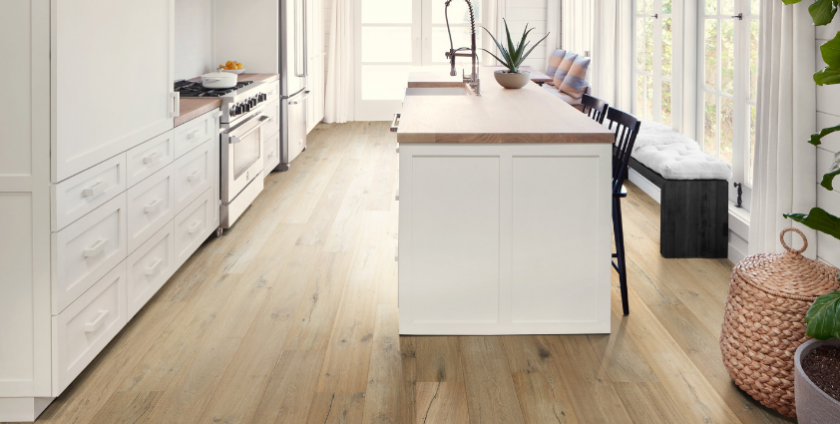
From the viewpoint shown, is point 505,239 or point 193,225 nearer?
point 505,239

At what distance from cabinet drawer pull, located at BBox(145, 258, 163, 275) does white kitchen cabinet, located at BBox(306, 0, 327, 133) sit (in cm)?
415

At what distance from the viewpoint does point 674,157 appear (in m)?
3.98

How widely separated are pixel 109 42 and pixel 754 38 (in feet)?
10.2

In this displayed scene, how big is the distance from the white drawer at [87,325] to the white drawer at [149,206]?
19cm

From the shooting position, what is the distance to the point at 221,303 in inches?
125

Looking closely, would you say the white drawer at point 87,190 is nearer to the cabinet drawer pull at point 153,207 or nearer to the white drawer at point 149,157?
the white drawer at point 149,157

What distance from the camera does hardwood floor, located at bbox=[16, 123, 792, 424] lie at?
7.34ft

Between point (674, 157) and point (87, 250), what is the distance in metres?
3.05

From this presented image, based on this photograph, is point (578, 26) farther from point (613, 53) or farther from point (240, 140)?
point (240, 140)

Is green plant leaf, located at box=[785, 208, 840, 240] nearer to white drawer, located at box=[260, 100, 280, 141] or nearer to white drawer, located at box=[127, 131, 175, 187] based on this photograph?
white drawer, located at box=[127, 131, 175, 187]

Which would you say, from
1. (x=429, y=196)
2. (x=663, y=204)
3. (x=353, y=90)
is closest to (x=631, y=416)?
(x=429, y=196)

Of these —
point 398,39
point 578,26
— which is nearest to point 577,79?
point 578,26

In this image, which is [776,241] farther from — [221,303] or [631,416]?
[221,303]

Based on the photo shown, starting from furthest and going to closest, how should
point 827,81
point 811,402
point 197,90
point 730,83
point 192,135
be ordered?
point 197,90
point 730,83
point 192,135
point 827,81
point 811,402
